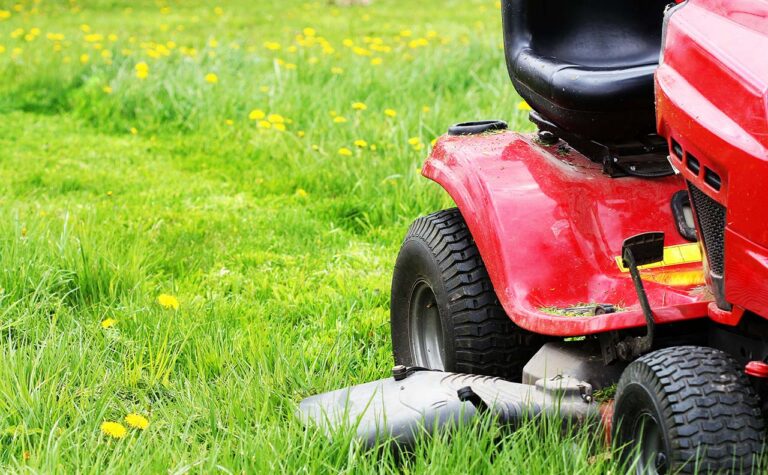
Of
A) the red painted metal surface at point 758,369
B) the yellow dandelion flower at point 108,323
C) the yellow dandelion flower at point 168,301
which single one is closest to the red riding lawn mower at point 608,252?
the red painted metal surface at point 758,369

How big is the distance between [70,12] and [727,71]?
10.1m

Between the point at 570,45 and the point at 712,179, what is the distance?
1.07 metres

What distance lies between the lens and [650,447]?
5.53 feet

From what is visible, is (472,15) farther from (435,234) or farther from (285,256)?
(435,234)

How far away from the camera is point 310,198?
4160 mm

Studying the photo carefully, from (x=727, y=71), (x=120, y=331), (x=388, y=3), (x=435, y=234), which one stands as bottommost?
→ (x=388, y=3)

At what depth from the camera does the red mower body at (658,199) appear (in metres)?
1.53

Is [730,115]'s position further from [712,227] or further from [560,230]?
[560,230]

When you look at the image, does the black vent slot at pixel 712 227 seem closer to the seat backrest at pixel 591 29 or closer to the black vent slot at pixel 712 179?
the black vent slot at pixel 712 179

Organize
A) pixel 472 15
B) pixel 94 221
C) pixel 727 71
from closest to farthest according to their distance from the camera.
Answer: pixel 727 71 → pixel 94 221 → pixel 472 15

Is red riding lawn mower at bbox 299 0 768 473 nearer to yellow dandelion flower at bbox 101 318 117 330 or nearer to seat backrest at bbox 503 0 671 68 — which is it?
seat backrest at bbox 503 0 671 68

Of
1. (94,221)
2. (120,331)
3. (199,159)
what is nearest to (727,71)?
(120,331)

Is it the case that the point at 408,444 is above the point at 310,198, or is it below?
above

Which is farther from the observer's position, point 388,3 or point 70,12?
point 388,3
